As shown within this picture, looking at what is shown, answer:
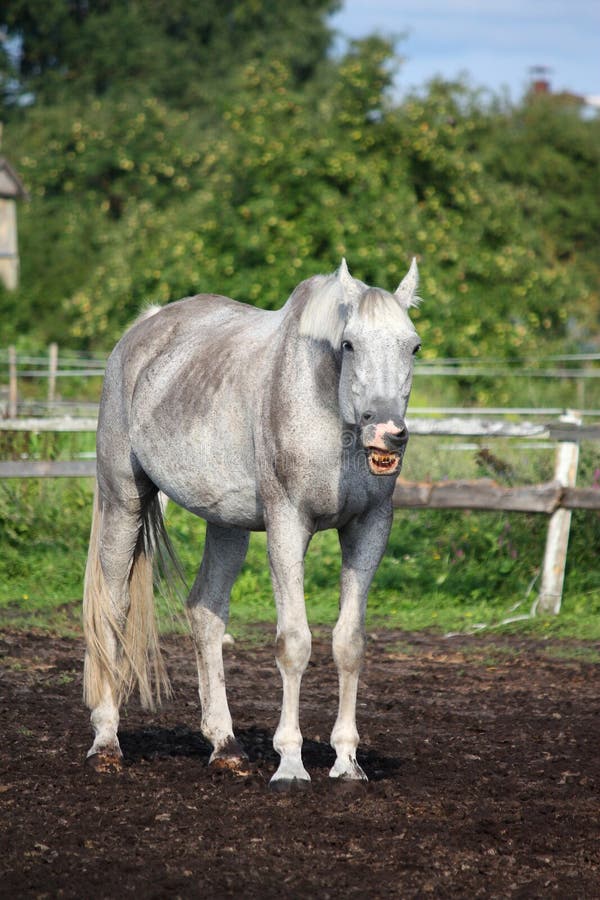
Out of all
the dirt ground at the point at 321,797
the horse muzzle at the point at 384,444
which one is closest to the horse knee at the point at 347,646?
the dirt ground at the point at 321,797

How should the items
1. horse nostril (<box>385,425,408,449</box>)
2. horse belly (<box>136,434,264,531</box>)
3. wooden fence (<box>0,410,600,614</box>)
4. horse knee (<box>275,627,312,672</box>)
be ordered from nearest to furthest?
horse nostril (<box>385,425,408,449</box>) → horse knee (<box>275,627,312,672</box>) → horse belly (<box>136,434,264,531</box>) → wooden fence (<box>0,410,600,614</box>)

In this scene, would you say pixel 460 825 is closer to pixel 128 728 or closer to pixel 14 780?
pixel 14 780

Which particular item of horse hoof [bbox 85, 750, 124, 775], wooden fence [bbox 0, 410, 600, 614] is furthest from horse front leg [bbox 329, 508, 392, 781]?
wooden fence [bbox 0, 410, 600, 614]

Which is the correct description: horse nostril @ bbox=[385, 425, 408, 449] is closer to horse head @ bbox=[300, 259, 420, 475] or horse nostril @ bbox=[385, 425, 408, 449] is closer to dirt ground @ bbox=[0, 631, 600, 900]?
horse head @ bbox=[300, 259, 420, 475]

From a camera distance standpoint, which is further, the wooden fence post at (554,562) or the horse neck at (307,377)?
the wooden fence post at (554,562)

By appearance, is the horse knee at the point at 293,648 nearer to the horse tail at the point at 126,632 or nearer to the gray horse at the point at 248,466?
the gray horse at the point at 248,466

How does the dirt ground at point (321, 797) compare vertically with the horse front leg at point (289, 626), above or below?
below

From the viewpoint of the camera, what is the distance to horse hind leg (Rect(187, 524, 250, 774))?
5.13 metres

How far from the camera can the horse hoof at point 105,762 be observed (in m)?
4.89

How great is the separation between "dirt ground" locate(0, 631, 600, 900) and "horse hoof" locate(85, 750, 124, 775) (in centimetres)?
5

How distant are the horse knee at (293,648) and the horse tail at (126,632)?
1021mm

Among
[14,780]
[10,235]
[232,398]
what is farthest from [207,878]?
[10,235]

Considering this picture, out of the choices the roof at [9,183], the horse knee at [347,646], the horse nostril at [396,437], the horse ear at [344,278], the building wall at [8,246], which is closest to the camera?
the horse nostril at [396,437]

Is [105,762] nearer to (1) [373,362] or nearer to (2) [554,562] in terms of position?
(1) [373,362]
